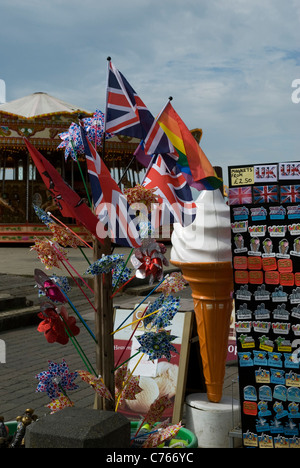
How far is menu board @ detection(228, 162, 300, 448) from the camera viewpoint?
360 cm

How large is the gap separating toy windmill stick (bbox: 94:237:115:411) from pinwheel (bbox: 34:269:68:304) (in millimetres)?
223

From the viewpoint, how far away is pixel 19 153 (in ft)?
90.0

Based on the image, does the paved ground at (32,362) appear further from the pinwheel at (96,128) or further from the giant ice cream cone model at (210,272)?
the pinwheel at (96,128)

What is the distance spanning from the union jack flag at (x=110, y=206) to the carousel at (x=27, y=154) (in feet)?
70.7

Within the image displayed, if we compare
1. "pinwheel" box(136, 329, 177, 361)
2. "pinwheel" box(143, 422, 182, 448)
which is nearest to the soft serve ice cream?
"pinwheel" box(136, 329, 177, 361)

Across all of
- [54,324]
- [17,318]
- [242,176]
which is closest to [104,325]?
[54,324]

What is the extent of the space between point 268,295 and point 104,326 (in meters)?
1.21

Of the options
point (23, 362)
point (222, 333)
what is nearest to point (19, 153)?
point (23, 362)

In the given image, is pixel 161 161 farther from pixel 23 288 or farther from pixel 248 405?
pixel 23 288

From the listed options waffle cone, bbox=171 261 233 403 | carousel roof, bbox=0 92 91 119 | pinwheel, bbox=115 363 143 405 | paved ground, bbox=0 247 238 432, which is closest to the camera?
pinwheel, bbox=115 363 143 405

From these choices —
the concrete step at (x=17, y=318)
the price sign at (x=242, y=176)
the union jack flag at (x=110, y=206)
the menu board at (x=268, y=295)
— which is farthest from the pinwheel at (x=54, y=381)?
the concrete step at (x=17, y=318)

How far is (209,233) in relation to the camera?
13.3ft

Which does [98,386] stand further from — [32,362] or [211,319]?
[32,362]

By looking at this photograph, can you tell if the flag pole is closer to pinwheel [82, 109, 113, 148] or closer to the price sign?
pinwheel [82, 109, 113, 148]
